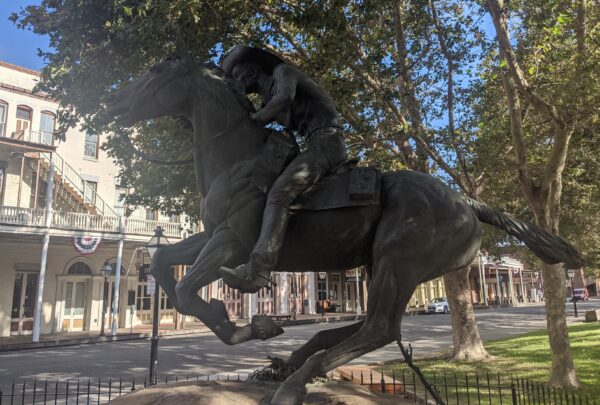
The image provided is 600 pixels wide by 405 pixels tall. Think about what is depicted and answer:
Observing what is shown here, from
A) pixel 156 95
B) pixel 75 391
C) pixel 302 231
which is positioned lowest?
pixel 75 391

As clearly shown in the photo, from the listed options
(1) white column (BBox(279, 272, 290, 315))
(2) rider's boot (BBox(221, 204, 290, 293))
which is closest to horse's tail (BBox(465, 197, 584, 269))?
(2) rider's boot (BBox(221, 204, 290, 293))

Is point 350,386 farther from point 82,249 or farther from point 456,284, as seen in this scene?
point 82,249

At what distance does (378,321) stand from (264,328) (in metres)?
0.86

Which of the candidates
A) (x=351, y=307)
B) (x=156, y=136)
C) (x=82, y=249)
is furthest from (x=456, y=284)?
(x=351, y=307)

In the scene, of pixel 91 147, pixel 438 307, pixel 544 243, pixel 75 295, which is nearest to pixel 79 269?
pixel 75 295

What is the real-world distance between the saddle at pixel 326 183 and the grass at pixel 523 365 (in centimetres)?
604

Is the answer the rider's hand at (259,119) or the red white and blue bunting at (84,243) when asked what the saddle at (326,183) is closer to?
the rider's hand at (259,119)

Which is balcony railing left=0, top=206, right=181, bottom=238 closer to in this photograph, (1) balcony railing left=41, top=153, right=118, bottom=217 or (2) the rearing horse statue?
(1) balcony railing left=41, top=153, right=118, bottom=217

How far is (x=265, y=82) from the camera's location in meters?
4.33

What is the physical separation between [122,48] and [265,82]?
4.95 metres

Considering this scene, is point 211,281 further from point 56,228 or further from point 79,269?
point 79,269

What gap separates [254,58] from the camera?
4.36 meters

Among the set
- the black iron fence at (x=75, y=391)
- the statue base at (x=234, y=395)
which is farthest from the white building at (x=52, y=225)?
the statue base at (x=234, y=395)

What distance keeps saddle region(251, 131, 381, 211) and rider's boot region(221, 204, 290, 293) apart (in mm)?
254
